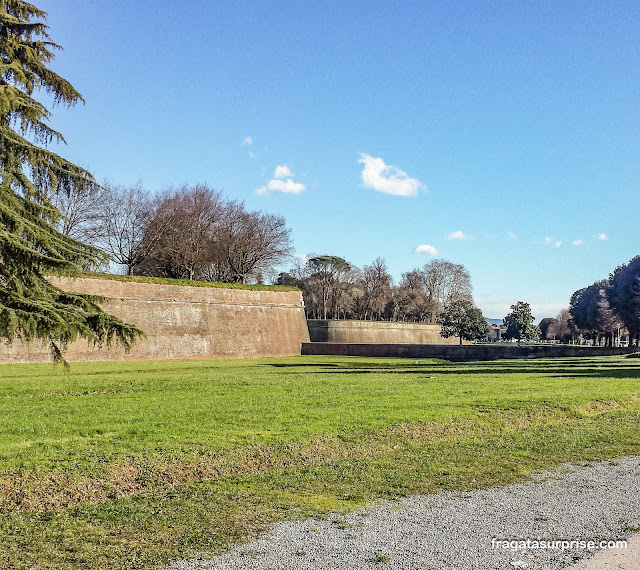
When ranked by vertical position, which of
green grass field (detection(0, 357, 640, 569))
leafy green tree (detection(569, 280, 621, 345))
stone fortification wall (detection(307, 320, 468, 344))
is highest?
leafy green tree (detection(569, 280, 621, 345))

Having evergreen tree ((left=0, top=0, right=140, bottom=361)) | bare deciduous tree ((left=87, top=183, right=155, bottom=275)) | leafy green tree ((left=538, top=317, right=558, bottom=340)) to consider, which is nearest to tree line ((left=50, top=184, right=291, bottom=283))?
bare deciduous tree ((left=87, top=183, right=155, bottom=275))

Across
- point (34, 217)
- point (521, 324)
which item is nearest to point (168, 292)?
point (34, 217)

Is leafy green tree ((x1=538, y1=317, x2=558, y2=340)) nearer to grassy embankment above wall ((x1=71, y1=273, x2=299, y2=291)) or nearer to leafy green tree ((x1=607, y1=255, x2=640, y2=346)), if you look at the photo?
leafy green tree ((x1=607, y1=255, x2=640, y2=346))

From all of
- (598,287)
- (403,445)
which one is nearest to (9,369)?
(403,445)

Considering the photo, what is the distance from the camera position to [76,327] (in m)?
8.82

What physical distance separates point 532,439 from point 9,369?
25286mm

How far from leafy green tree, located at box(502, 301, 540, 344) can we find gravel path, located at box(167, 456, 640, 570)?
107 m

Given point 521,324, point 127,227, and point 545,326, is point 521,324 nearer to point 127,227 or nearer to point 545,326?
point 545,326

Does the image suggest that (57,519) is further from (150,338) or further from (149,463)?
(150,338)

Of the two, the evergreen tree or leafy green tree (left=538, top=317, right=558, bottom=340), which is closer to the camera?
the evergreen tree

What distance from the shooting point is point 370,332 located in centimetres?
6222

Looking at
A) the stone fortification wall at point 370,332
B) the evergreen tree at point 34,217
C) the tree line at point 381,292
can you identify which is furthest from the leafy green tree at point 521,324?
the evergreen tree at point 34,217

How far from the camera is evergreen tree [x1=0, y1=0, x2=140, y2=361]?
8.48 m

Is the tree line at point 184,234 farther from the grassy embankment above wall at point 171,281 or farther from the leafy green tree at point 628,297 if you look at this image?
the leafy green tree at point 628,297
